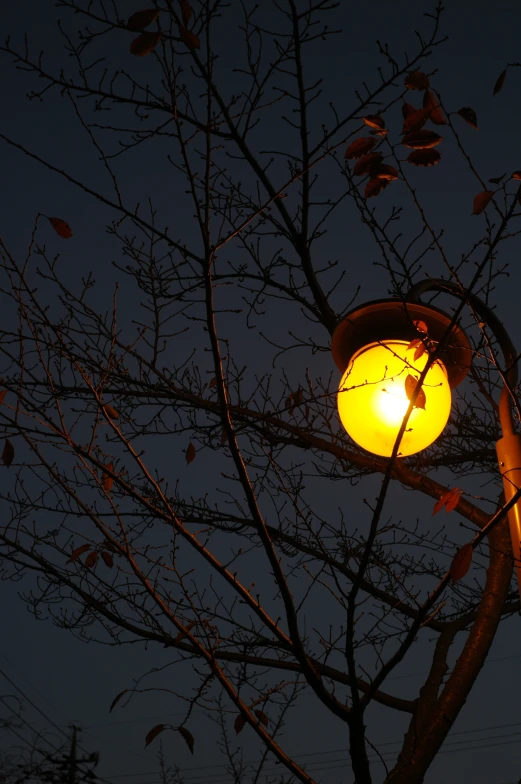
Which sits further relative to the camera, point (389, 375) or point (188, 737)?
point (389, 375)

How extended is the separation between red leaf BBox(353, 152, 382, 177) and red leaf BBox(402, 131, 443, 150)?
29 cm

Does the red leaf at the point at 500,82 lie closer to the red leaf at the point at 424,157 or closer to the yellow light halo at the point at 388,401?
the red leaf at the point at 424,157

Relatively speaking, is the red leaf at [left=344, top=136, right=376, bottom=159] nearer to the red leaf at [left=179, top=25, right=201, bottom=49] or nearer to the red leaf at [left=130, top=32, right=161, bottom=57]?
the red leaf at [left=179, top=25, right=201, bottom=49]

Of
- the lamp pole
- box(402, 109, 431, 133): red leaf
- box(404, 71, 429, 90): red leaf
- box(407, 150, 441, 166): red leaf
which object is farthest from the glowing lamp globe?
box(404, 71, 429, 90): red leaf

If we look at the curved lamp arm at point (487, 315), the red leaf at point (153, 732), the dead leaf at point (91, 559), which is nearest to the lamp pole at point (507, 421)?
the curved lamp arm at point (487, 315)

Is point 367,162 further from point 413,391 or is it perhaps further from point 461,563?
point 461,563

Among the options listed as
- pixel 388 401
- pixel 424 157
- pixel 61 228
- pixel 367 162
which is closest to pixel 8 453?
pixel 61 228

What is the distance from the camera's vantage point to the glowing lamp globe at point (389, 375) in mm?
2617

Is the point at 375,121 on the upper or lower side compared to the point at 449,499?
upper

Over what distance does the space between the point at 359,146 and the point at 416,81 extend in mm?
341

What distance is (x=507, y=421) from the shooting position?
9.03 feet

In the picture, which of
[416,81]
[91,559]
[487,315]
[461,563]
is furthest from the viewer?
[487,315]

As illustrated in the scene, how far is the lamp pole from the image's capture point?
98.7 inches

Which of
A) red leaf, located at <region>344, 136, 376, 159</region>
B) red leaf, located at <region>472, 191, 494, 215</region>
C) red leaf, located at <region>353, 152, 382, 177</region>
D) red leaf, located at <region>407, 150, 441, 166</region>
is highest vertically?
red leaf, located at <region>344, 136, 376, 159</region>
